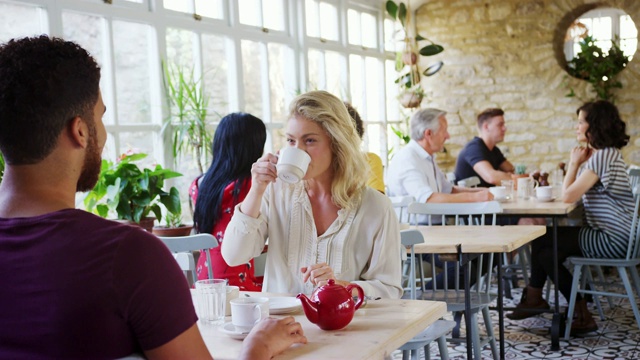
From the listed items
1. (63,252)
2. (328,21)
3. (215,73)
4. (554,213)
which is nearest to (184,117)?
(215,73)

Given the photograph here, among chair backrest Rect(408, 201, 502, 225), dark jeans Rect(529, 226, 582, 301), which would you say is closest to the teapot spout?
chair backrest Rect(408, 201, 502, 225)

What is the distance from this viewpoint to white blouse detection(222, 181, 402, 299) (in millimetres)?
2373

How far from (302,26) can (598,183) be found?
300 cm

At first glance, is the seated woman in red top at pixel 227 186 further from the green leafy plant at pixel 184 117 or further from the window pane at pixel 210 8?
the window pane at pixel 210 8

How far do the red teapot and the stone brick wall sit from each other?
7063 mm

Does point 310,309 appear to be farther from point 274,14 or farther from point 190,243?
point 274,14

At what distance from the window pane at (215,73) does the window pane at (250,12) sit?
1.08ft

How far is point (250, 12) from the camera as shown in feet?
19.5

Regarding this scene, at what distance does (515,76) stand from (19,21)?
591cm

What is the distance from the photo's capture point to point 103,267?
1135mm

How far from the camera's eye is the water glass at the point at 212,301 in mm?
1923

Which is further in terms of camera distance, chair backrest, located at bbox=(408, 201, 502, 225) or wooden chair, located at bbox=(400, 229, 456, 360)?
chair backrest, located at bbox=(408, 201, 502, 225)

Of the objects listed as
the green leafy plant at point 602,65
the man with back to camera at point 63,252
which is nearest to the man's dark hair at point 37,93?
the man with back to camera at point 63,252

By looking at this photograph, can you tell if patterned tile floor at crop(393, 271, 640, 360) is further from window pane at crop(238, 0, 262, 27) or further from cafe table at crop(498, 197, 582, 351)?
window pane at crop(238, 0, 262, 27)
